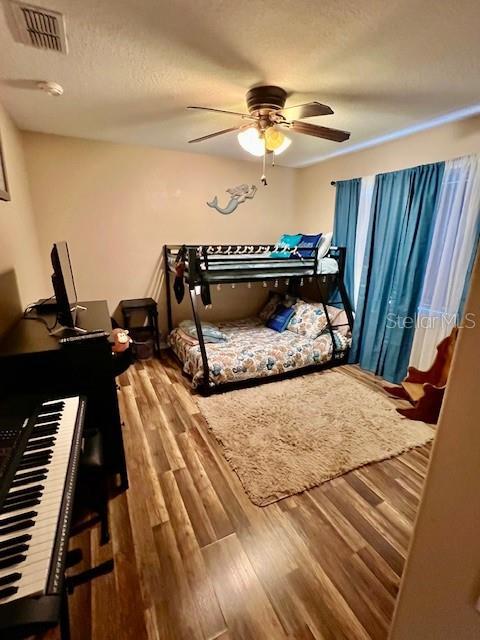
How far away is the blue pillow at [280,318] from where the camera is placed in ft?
12.6

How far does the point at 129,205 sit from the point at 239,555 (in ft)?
11.5

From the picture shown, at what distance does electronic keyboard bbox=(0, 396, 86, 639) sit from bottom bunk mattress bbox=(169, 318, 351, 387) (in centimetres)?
168

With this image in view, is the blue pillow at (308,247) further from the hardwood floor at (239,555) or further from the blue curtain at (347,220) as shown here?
the hardwood floor at (239,555)

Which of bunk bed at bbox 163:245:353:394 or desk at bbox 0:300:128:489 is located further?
bunk bed at bbox 163:245:353:394

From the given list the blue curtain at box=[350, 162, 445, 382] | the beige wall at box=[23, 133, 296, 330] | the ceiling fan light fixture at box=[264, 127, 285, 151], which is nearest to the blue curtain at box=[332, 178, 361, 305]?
the blue curtain at box=[350, 162, 445, 382]

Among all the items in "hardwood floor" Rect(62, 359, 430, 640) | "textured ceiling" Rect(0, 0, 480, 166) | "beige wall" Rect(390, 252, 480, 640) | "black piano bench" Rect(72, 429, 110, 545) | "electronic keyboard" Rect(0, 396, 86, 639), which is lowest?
"hardwood floor" Rect(62, 359, 430, 640)

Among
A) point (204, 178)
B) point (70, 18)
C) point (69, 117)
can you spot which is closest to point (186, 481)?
point (70, 18)

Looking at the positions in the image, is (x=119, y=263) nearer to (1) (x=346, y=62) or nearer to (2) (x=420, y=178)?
(1) (x=346, y=62)

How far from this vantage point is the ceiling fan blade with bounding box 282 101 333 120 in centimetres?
176

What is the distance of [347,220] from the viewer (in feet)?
11.6

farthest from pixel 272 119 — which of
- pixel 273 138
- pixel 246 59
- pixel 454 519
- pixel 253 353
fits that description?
pixel 454 519

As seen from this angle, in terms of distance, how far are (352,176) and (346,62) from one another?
6.72 ft

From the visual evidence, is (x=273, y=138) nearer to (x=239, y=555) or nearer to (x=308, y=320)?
(x=308, y=320)

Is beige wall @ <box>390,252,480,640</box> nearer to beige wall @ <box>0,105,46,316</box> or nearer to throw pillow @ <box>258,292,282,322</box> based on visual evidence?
beige wall @ <box>0,105,46,316</box>
